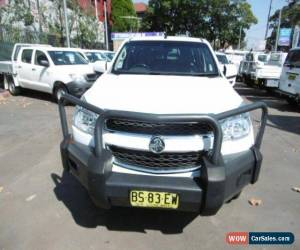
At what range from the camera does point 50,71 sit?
378 inches

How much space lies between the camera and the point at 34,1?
21625 millimetres

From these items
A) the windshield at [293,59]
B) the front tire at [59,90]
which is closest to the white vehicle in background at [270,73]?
the windshield at [293,59]

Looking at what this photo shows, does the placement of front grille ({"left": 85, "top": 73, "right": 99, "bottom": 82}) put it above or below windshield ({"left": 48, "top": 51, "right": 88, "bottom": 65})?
below

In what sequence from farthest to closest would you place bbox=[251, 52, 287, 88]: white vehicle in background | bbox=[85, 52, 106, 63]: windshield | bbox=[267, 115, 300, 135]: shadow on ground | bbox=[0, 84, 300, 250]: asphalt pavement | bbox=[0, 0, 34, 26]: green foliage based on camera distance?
bbox=[0, 0, 34, 26]: green foliage → bbox=[85, 52, 106, 63]: windshield → bbox=[251, 52, 287, 88]: white vehicle in background → bbox=[267, 115, 300, 135]: shadow on ground → bbox=[0, 84, 300, 250]: asphalt pavement

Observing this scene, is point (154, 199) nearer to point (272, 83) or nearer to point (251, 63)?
point (272, 83)

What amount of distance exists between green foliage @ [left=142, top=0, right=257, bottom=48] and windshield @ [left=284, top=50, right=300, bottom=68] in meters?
33.8

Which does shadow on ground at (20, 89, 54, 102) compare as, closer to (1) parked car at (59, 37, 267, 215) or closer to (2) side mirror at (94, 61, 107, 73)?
(2) side mirror at (94, 61, 107, 73)

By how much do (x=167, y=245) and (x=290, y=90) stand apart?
8111 mm

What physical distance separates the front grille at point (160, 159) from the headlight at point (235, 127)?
1.12 ft

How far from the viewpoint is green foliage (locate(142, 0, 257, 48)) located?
4200cm

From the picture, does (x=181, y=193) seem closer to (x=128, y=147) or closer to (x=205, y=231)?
(x=128, y=147)

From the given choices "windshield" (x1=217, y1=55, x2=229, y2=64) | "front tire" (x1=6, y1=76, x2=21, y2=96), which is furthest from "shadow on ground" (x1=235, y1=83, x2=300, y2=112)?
"front tire" (x1=6, y1=76, x2=21, y2=96)

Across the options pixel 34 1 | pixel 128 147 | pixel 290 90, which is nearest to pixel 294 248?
pixel 128 147

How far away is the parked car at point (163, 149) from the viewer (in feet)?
8.15
